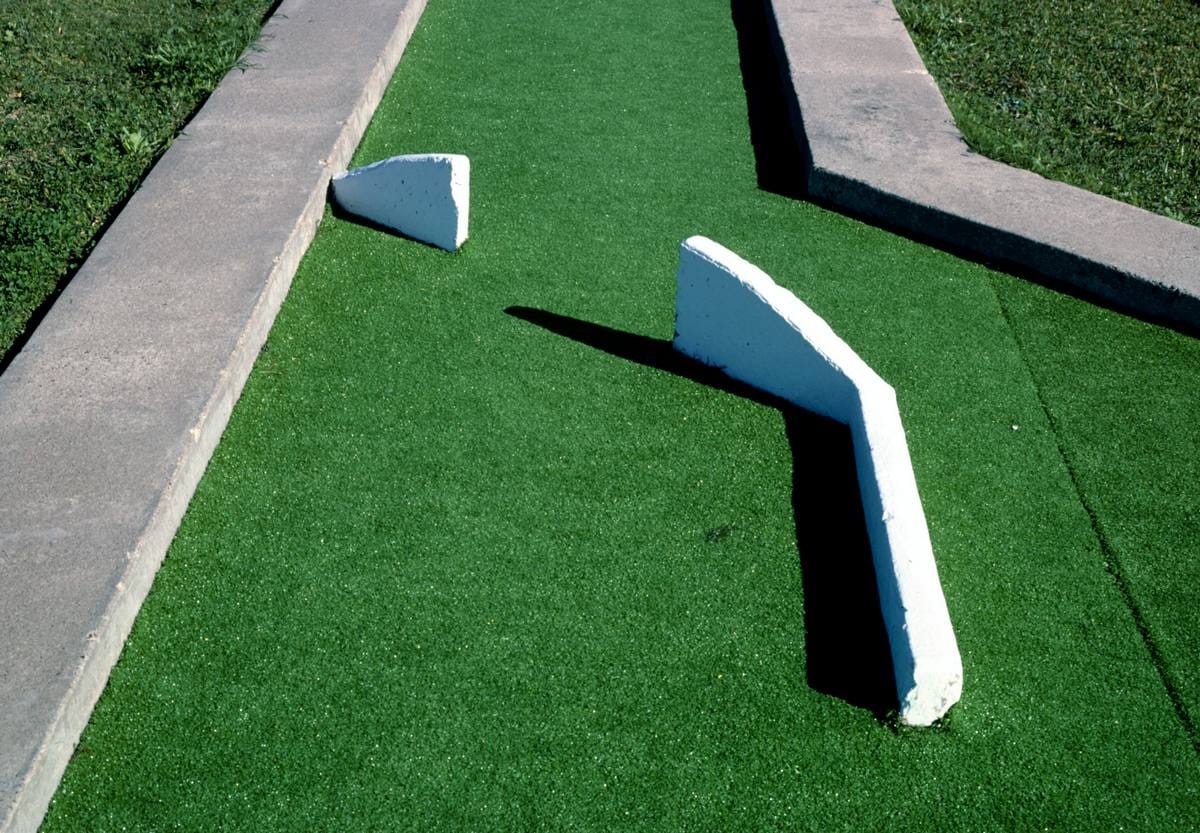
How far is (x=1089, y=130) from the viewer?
7148 millimetres

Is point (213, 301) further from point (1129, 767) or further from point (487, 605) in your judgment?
point (1129, 767)

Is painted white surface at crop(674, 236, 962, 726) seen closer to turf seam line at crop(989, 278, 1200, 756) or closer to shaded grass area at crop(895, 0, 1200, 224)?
turf seam line at crop(989, 278, 1200, 756)

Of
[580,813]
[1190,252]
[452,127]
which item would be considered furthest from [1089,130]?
[580,813]

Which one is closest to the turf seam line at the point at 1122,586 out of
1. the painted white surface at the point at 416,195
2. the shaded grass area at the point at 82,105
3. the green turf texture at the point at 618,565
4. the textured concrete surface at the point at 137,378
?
the green turf texture at the point at 618,565

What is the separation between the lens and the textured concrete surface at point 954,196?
5562 millimetres

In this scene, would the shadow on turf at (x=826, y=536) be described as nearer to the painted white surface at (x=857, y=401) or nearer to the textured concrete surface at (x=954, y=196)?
the painted white surface at (x=857, y=401)

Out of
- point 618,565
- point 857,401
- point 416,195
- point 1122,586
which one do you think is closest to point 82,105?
point 416,195

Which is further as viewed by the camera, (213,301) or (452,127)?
(452,127)

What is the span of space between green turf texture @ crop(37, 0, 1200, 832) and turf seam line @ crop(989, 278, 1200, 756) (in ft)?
0.05

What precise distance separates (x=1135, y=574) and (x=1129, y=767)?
881 mm

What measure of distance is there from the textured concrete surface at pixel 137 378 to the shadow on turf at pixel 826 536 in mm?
1347

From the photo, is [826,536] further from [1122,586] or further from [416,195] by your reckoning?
[416,195]

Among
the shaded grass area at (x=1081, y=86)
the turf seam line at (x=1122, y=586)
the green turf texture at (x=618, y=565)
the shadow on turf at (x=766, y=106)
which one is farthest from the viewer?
the shaded grass area at (x=1081, y=86)

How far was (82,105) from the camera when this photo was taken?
22.3ft
